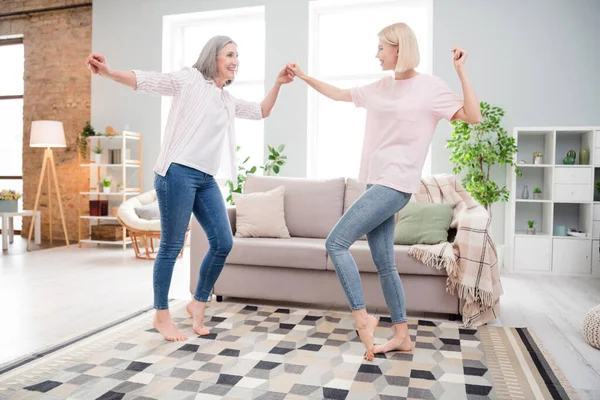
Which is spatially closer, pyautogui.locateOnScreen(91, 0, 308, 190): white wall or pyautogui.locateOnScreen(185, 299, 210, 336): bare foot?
pyautogui.locateOnScreen(185, 299, 210, 336): bare foot

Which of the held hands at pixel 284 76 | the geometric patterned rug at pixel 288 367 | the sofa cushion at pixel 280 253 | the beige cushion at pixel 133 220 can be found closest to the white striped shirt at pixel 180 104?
the held hands at pixel 284 76

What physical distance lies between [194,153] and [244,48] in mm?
4274

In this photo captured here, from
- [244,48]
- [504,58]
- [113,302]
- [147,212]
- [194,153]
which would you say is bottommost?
[113,302]

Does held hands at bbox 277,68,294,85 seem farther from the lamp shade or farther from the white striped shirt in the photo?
the lamp shade

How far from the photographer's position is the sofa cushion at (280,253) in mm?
3107

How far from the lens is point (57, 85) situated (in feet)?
22.4

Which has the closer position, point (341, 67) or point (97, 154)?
point (341, 67)

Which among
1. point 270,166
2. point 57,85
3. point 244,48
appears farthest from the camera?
point 57,85

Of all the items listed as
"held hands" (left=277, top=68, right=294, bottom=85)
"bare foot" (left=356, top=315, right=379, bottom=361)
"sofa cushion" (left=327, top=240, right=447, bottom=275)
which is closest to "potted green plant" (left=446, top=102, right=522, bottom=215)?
"sofa cushion" (left=327, top=240, right=447, bottom=275)

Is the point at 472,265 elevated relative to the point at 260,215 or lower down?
lower down

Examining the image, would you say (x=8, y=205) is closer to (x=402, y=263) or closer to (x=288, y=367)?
(x=402, y=263)

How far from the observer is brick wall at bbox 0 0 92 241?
6.73 m

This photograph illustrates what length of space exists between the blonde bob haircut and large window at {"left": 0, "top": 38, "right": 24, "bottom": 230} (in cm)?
692

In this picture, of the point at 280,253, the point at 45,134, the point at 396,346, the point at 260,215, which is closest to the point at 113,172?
the point at 45,134
